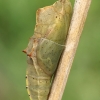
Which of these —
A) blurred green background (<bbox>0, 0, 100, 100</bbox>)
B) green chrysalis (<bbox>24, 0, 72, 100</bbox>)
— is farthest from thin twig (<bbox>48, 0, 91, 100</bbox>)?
blurred green background (<bbox>0, 0, 100, 100</bbox>)

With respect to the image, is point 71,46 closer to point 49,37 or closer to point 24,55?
point 49,37

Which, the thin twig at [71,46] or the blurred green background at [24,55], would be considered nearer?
the thin twig at [71,46]

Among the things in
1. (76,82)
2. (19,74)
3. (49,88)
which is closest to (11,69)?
(19,74)

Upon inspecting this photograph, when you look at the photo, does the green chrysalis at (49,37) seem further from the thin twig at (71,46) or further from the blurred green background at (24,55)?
the blurred green background at (24,55)

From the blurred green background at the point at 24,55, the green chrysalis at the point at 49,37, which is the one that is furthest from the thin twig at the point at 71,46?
the blurred green background at the point at 24,55

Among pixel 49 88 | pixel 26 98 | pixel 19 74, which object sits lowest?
pixel 26 98

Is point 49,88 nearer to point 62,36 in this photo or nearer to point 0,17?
point 62,36

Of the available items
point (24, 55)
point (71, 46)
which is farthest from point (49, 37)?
point (24, 55)
